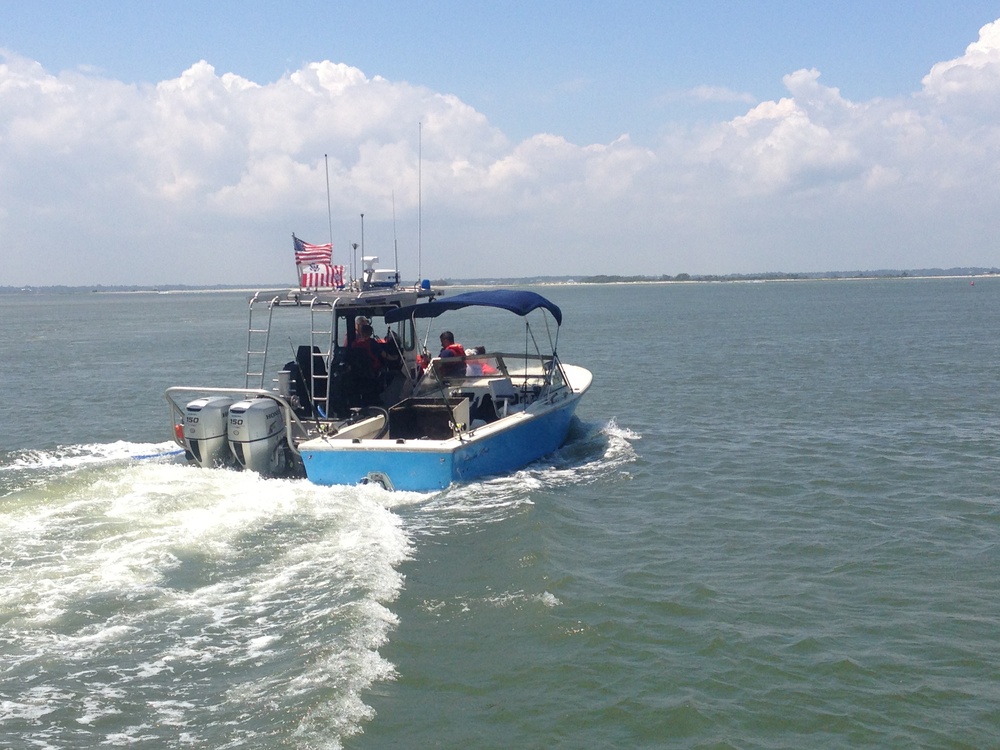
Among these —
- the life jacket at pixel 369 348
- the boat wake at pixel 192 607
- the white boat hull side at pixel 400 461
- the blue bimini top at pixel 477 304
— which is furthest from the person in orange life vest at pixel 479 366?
the boat wake at pixel 192 607

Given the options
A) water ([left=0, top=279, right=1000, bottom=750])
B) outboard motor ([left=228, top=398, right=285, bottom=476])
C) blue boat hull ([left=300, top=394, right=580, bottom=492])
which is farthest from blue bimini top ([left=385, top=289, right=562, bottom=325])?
outboard motor ([left=228, top=398, right=285, bottom=476])

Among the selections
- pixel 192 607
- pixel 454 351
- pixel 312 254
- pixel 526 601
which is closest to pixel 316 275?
pixel 312 254

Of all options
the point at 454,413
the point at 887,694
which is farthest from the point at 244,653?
the point at 454,413

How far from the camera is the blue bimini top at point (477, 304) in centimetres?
1355

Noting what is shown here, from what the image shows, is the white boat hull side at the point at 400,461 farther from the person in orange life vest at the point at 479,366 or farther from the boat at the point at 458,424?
the person in orange life vest at the point at 479,366

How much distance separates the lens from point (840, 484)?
41.1 feet

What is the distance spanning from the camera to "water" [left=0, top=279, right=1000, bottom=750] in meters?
5.92

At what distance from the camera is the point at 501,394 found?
46.1ft

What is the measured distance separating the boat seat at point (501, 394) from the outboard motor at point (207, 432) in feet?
13.3

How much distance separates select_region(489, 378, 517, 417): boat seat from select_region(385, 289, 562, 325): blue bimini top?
3.70 feet

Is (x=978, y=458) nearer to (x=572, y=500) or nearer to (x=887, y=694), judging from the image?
(x=572, y=500)

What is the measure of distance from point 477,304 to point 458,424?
1.94 m

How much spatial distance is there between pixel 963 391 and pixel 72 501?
1931cm

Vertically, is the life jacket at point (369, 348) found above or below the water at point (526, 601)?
above
